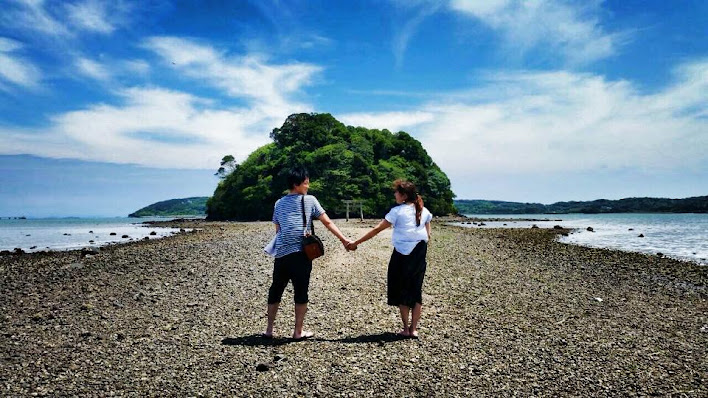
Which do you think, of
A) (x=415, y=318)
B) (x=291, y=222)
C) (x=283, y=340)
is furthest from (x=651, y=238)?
(x=291, y=222)

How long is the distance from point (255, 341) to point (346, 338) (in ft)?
4.80

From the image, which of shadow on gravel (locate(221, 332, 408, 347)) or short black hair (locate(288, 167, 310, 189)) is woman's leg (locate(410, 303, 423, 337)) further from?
short black hair (locate(288, 167, 310, 189))

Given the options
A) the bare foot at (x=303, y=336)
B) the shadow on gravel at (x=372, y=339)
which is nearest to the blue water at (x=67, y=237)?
the bare foot at (x=303, y=336)

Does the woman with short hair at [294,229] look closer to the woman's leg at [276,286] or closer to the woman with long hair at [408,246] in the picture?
the woman's leg at [276,286]

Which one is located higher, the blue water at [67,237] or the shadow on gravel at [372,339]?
the blue water at [67,237]

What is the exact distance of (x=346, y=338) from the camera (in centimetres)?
754

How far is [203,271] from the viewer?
14906 mm

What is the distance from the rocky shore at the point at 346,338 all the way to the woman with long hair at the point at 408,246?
654mm

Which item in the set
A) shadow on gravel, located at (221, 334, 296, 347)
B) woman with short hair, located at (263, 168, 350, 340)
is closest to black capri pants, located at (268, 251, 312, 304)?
woman with short hair, located at (263, 168, 350, 340)

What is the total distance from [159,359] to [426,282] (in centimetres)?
845

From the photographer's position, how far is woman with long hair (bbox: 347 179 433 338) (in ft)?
24.2

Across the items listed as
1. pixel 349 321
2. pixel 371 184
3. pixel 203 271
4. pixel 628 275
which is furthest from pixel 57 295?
pixel 371 184

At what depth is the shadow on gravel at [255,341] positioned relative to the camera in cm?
717

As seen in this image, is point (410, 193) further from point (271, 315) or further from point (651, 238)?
point (651, 238)
